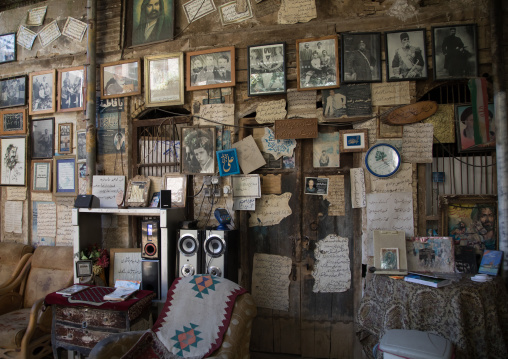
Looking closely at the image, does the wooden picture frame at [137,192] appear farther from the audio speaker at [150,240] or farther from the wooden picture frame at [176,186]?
the audio speaker at [150,240]

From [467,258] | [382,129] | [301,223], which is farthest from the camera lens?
[301,223]

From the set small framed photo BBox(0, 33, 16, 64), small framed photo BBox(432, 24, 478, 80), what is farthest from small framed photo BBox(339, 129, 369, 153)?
small framed photo BBox(0, 33, 16, 64)

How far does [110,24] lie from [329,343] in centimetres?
507

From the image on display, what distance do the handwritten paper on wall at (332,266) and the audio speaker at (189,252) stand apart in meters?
1.40

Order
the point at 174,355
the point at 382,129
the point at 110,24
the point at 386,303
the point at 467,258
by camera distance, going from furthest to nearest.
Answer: the point at 110,24
the point at 382,129
the point at 467,258
the point at 386,303
the point at 174,355

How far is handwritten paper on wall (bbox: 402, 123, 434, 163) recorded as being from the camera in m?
3.67

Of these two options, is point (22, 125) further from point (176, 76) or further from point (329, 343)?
point (329, 343)

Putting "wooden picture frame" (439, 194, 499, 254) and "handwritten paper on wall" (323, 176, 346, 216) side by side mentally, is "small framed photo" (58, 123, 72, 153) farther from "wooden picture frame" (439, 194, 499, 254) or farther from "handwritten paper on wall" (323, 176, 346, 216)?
"wooden picture frame" (439, 194, 499, 254)

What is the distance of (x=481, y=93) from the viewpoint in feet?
11.6

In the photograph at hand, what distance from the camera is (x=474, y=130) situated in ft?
11.7

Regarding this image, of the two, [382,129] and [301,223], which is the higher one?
[382,129]

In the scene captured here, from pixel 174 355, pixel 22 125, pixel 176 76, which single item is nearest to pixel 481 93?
pixel 176 76

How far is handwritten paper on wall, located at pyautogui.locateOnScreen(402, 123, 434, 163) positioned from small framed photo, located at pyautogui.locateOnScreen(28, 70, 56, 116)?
4.77m

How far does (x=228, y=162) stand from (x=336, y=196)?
1360mm
